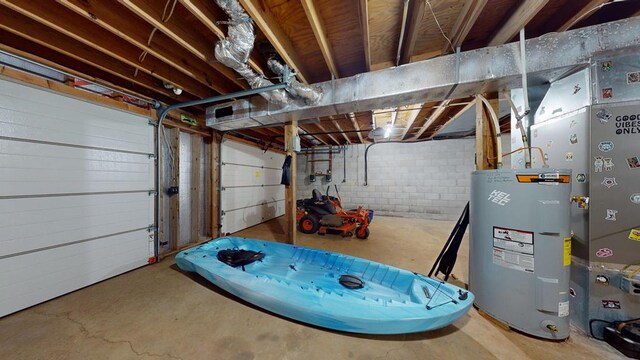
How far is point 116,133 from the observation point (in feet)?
8.61

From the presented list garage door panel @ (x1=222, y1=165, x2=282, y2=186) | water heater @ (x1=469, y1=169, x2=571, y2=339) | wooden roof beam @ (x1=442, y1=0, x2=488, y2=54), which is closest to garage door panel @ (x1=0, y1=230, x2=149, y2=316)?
garage door panel @ (x1=222, y1=165, x2=282, y2=186)

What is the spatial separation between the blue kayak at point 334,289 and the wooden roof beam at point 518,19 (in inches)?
89.3

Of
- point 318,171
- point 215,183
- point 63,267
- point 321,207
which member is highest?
point 318,171

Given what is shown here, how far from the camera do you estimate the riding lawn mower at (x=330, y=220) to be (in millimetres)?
Result: 4266

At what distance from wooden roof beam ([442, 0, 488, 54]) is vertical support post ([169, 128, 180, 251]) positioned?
13.5 ft

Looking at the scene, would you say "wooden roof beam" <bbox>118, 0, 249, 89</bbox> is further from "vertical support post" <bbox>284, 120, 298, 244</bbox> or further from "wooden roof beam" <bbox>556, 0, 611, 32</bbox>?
"wooden roof beam" <bbox>556, 0, 611, 32</bbox>

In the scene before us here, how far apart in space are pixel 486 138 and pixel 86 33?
403 centimetres

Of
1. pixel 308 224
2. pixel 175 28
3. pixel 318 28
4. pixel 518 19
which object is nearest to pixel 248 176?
pixel 308 224

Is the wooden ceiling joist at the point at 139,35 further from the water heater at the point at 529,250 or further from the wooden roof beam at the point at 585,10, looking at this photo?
the wooden roof beam at the point at 585,10

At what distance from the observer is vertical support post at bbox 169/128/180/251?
3.44 metres

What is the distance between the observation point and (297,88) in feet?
7.53

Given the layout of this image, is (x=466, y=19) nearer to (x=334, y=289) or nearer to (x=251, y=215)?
(x=334, y=289)

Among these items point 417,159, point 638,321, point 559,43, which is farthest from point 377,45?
point 417,159

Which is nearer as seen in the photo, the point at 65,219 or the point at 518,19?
the point at 518,19
